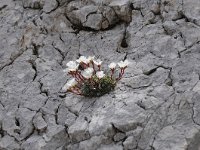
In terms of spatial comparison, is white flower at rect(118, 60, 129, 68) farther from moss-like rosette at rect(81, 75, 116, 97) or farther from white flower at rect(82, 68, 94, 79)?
white flower at rect(82, 68, 94, 79)

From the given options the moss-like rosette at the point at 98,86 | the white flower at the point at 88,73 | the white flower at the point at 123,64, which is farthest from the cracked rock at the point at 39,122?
the white flower at the point at 123,64

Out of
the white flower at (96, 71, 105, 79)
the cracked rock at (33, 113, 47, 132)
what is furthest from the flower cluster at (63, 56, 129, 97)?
the cracked rock at (33, 113, 47, 132)

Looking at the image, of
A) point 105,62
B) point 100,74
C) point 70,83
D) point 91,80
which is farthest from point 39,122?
point 105,62

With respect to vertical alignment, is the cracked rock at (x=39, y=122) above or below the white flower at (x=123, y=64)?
below

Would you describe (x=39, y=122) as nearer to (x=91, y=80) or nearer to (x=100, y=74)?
(x=91, y=80)

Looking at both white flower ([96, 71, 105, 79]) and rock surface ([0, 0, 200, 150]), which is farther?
white flower ([96, 71, 105, 79])

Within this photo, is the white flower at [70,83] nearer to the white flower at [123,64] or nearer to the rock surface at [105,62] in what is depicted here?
the rock surface at [105,62]
